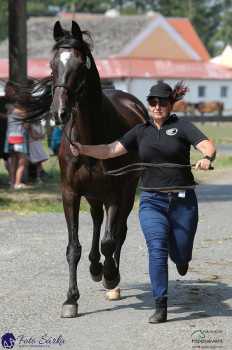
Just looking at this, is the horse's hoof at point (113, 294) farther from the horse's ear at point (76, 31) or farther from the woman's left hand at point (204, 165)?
the horse's ear at point (76, 31)

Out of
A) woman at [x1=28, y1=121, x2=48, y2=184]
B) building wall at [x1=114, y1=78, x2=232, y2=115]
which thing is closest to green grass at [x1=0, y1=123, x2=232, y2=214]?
woman at [x1=28, y1=121, x2=48, y2=184]

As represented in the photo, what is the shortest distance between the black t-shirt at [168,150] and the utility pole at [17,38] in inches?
433

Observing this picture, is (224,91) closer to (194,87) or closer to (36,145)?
(194,87)

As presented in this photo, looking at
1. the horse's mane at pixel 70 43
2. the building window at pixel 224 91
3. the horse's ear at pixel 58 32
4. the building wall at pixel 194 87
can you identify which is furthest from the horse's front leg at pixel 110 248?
the building window at pixel 224 91

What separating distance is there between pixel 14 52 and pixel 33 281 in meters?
10.1

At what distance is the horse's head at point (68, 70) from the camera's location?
7492 millimetres

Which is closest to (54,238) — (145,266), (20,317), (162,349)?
(145,266)

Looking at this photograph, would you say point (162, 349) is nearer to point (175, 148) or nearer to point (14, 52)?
point (175, 148)

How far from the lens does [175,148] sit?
750 cm

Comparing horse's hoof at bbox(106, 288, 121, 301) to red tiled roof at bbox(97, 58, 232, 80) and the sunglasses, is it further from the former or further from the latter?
red tiled roof at bbox(97, 58, 232, 80)

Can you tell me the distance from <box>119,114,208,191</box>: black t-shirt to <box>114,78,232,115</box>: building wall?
62110 millimetres

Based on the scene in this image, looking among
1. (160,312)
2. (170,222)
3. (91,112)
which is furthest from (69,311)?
(91,112)

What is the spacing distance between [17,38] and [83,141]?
10.6 metres

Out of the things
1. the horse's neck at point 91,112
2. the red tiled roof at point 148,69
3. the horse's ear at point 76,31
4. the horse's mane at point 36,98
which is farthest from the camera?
the red tiled roof at point 148,69
